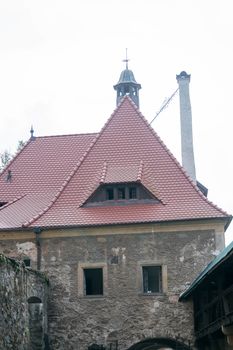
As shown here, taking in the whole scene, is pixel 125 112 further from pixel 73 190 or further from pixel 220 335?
pixel 220 335

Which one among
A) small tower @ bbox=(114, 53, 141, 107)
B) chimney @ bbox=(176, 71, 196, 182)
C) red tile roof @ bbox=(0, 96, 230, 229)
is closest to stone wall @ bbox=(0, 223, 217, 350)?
red tile roof @ bbox=(0, 96, 230, 229)

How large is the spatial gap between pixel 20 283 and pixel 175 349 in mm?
5664

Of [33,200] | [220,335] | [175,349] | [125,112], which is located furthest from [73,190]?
[220,335]

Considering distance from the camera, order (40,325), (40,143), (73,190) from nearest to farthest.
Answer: (40,325) < (73,190) < (40,143)

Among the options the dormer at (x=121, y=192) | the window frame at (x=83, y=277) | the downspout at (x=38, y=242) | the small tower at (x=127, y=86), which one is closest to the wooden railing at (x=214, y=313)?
the window frame at (x=83, y=277)

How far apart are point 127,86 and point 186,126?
416 centimetres

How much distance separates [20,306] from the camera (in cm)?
1443

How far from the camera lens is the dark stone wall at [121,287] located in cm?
1791

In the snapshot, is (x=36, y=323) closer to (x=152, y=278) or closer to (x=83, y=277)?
(x=83, y=277)

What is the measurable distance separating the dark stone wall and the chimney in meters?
6.44

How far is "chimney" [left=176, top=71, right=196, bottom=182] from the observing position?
2486 centimetres

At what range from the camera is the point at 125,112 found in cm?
2208

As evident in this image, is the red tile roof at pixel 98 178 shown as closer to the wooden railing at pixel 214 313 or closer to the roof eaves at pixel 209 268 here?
the roof eaves at pixel 209 268

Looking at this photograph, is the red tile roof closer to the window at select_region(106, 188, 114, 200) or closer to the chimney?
the window at select_region(106, 188, 114, 200)
